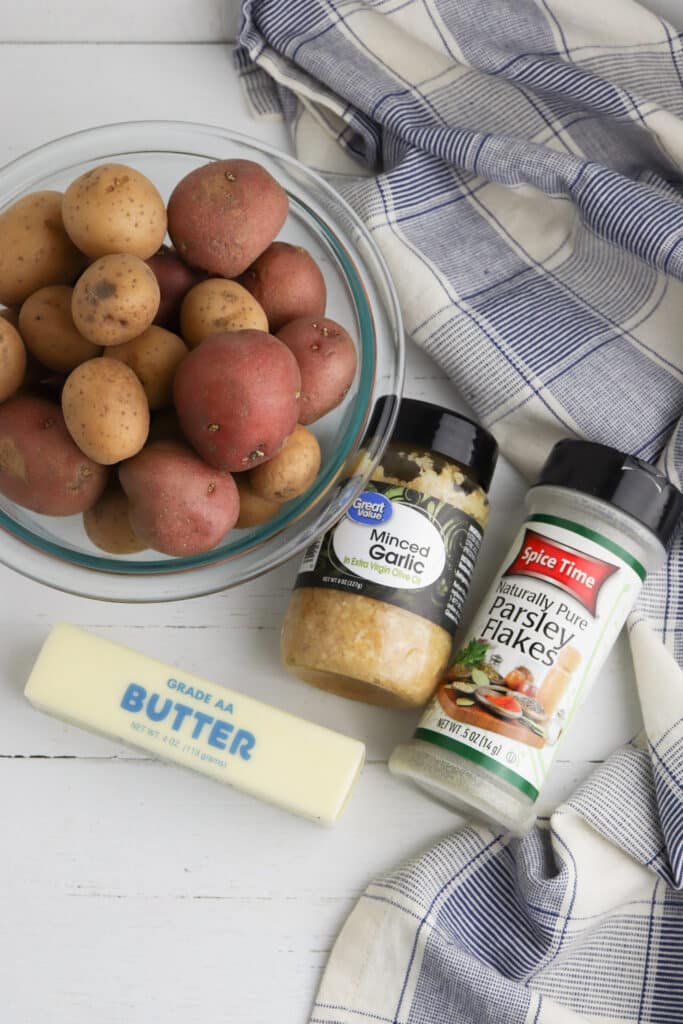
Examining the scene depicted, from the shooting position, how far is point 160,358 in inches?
21.3

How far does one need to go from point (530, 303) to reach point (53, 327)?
1.28 ft

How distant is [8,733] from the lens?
0.73 meters

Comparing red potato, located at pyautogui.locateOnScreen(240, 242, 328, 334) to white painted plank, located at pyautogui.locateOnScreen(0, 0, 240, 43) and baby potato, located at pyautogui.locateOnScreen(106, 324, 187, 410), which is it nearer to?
baby potato, located at pyautogui.locateOnScreen(106, 324, 187, 410)

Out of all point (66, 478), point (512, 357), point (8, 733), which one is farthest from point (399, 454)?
point (8, 733)

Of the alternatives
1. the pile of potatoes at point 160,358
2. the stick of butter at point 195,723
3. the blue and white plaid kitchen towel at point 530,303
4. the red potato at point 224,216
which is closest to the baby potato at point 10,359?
the pile of potatoes at point 160,358

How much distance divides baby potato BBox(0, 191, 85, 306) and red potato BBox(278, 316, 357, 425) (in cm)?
13

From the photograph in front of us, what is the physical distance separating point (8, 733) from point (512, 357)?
0.47m

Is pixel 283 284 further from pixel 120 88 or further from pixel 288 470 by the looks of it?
pixel 120 88

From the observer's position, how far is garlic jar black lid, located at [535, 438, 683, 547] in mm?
673

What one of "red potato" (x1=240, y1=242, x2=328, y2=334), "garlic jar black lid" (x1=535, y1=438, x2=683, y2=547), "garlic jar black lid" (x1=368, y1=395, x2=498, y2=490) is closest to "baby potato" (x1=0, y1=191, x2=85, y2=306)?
"red potato" (x1=240, y1=242, x2=328, y2=334)

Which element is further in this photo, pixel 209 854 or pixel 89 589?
pixel 209 854

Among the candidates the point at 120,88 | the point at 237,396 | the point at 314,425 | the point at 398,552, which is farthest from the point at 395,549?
the point at 120,88

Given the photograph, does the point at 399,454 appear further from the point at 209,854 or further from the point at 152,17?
the point at 152,17

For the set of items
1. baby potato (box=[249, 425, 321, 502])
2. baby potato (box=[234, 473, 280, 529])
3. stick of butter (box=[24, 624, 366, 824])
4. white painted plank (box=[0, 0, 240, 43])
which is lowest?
stick of butter (box=[24, 624, 366, 824])
